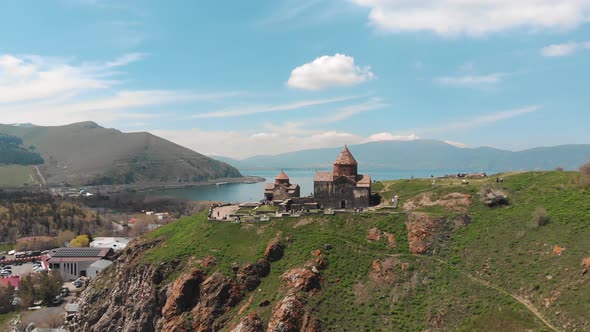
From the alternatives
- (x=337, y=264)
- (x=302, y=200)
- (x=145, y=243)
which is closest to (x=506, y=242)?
(x=337, y=264)

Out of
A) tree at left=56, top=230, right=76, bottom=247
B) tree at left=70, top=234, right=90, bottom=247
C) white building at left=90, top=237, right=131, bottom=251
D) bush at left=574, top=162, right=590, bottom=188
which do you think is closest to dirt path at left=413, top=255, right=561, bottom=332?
bush at left=574, top=162, right=590, bottom=188

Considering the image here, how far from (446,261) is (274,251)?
19.6 meters

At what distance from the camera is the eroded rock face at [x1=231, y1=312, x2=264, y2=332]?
43.7 meters

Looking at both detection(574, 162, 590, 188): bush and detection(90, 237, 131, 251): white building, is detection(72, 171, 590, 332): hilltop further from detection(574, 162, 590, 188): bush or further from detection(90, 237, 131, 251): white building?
detection(90, 237, 131, 251): white building

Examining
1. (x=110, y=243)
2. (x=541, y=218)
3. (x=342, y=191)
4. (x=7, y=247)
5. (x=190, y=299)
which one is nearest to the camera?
(x=541, y=218)

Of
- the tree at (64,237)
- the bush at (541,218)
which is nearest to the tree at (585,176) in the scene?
the bush at (541,218)

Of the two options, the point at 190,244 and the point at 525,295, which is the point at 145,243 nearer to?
the point at 190,244

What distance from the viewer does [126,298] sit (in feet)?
193

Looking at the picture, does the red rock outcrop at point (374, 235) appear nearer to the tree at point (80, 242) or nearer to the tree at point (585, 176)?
the tree at point (585, 176)

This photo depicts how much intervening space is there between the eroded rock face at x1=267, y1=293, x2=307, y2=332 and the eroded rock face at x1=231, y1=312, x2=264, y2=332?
1174 mm

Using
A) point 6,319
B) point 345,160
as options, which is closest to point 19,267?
point 6,319

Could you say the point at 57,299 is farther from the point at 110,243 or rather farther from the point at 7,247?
the point at 7,247

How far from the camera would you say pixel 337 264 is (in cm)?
4922

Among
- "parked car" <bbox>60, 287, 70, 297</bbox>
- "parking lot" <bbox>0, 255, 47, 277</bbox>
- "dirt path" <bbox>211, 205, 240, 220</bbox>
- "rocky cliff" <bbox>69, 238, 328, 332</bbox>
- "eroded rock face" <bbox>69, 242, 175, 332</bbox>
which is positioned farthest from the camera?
"parking lot" <bbox>0, 255, 47, 277</bbox>
